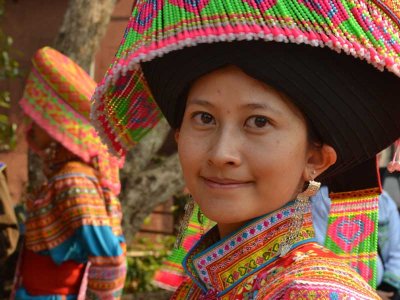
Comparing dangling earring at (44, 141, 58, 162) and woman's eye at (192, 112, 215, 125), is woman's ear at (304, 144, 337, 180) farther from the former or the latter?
dangling earring at (44, 141, 58, 162)

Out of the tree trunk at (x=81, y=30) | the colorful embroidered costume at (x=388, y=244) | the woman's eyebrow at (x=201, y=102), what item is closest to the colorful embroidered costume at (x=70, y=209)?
the tree trunk at (x=81, y=30)

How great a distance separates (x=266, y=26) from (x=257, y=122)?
232 millimetres

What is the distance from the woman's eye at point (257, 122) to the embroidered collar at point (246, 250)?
9.8 inches

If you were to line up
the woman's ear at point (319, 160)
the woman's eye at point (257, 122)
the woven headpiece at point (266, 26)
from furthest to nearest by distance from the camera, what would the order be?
the woman's ear at point (319, 160), the woman's eye at point (257, 122), the woven headpiece at point (266, 26)

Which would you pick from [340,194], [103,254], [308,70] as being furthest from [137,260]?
[308,70]

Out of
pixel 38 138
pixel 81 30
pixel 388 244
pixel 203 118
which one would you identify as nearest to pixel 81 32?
pixel 81 30

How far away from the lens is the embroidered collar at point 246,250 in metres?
1.74

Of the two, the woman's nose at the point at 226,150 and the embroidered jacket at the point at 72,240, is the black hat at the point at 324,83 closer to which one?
the woman's nose at the point at 226,150

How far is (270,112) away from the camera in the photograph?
1624mm

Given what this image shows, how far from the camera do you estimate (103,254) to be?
3.99 m

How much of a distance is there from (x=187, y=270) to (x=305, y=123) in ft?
1.77

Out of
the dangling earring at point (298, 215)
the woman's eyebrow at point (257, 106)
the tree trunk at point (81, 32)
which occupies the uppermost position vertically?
the tree trunk at point (81, 32)

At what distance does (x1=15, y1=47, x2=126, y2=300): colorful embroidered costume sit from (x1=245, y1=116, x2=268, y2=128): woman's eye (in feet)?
7.99

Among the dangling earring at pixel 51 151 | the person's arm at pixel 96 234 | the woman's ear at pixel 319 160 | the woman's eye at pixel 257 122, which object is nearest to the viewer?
the woman's eye at pixel 257 122
